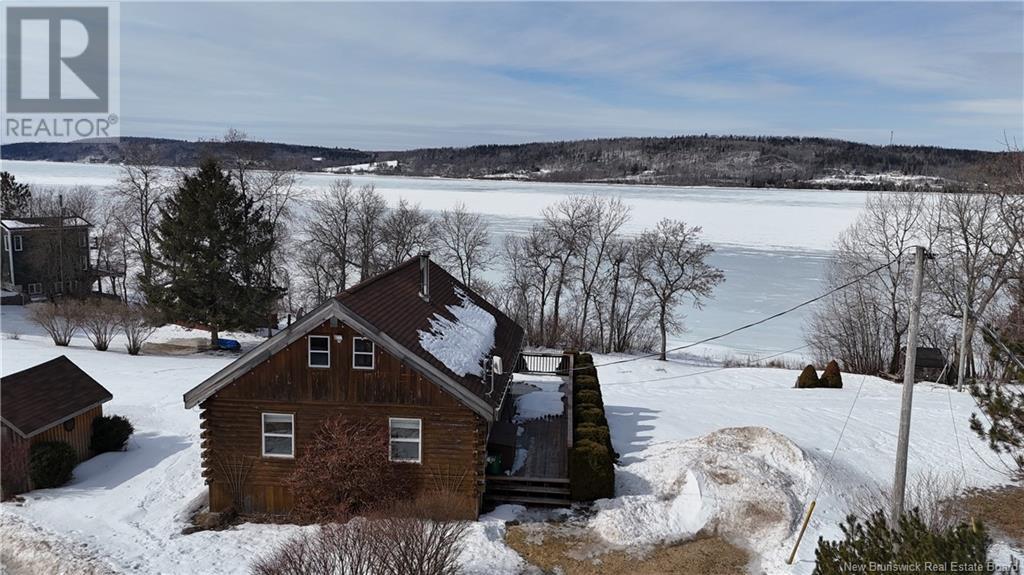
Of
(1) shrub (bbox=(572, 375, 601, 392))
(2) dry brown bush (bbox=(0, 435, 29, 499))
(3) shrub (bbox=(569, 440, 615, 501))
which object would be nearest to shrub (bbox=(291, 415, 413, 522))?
(3) shrub (bbox=(569, 440, 615, 501))

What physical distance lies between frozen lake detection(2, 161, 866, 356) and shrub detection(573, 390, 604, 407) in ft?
72.4

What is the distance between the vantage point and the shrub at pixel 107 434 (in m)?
21.0

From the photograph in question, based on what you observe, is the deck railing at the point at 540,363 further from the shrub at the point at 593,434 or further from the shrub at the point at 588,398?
the shrub at the point at 593,434

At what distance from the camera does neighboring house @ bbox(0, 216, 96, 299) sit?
5088 centimetres

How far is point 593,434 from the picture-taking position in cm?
1859

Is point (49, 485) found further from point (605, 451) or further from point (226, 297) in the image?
point (226, 297)

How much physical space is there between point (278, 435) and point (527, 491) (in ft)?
20.6

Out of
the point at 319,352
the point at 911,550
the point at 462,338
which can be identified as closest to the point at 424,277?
the point at 462,338

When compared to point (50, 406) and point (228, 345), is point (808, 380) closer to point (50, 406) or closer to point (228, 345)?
point (50, 406)

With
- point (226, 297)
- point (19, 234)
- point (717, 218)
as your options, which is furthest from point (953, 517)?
point (717, 218)

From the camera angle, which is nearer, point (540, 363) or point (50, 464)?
point (50, 464)

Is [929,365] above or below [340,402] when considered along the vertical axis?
below

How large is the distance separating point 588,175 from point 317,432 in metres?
134

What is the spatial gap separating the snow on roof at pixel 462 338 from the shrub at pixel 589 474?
325 centimetres
